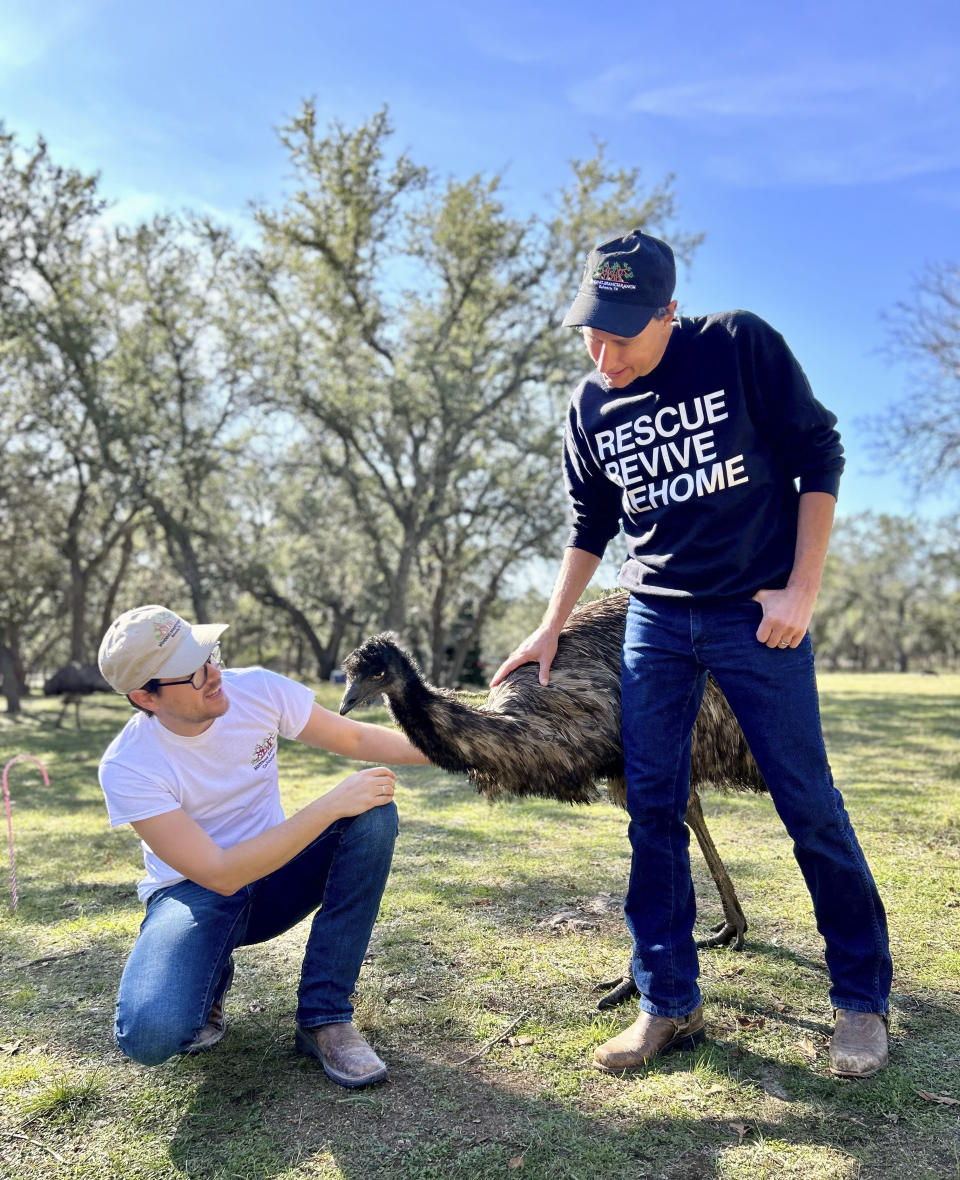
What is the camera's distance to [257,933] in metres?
3.50

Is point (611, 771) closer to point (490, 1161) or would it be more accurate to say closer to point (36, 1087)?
point (490, 1161)

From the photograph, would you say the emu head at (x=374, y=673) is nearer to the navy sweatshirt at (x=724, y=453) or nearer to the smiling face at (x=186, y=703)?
the smiling face at (x=186, y=703)

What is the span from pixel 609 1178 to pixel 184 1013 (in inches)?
53.9

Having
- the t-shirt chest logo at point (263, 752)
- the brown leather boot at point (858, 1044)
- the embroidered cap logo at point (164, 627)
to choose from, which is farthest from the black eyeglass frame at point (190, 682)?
the brown leather boot at point (858, 1044)

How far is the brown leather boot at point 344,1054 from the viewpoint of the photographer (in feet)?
10.4

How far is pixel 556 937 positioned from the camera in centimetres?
452

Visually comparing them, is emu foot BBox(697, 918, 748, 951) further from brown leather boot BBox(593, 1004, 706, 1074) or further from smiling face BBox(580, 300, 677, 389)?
smiling face BBox(580, 300, 677, 389)

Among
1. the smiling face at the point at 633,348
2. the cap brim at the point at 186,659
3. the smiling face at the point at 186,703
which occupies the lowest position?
the smiling face at the point at 186,703

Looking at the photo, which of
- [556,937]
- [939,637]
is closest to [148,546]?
[556,937]

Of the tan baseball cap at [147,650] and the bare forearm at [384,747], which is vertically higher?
the tan baseball cap at [147,650]

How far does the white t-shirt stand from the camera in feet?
10.3

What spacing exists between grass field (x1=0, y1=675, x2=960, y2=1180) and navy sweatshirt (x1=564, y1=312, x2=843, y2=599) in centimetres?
165

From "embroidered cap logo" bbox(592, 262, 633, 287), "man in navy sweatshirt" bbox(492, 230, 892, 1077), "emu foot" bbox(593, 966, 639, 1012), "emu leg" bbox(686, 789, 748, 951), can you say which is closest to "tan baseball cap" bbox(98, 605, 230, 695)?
"man in navy sweatshirt" bbox(492, 230, 892, 1077)

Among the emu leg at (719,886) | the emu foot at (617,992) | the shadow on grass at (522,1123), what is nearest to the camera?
the shadow on grass at (522,1123)
